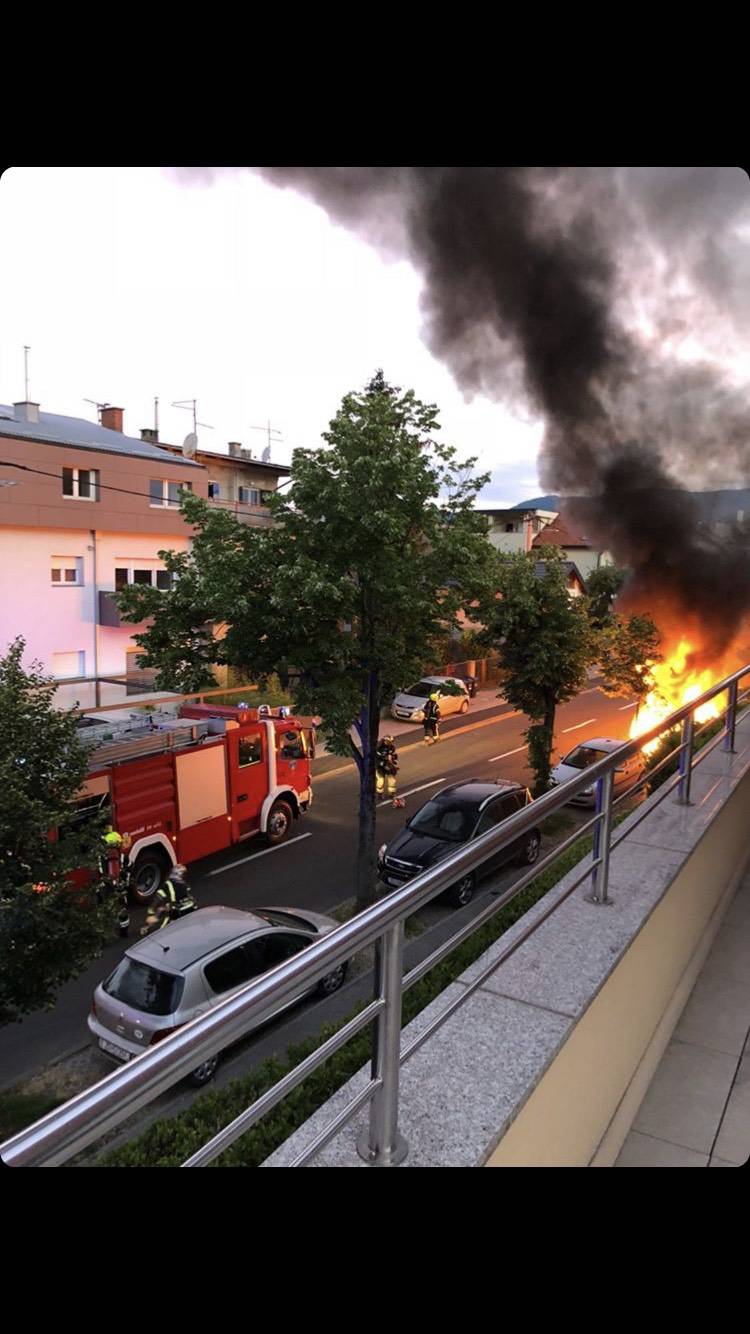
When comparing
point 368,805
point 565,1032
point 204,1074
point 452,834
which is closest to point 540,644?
point 452,834

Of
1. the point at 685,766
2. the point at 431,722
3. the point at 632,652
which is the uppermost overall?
the point at 685,766

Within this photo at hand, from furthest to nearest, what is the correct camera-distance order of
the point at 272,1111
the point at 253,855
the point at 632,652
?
1. the point at 632,652
2. the point at 253,855
3. the point at 272,1111

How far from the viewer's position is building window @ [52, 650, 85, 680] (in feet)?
61.2

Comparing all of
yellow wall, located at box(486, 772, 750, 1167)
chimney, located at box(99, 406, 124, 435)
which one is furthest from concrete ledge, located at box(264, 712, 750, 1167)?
chimney, located at box(99, 406, 124, 435)

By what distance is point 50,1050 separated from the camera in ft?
23.2

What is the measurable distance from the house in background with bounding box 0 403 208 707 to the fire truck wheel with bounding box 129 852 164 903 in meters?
7.85

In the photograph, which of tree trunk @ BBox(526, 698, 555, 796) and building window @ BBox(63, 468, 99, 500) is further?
building window @ BBox(63, 468, 99, 500)

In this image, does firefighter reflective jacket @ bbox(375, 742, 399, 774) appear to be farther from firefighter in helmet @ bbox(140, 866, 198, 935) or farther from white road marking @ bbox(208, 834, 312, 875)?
firefighter in helmet @ bbox(140, 866, 198, 935)

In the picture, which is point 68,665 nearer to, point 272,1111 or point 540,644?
point 540,644

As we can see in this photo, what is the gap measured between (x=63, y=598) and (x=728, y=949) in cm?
1773

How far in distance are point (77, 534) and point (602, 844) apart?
18134 mm

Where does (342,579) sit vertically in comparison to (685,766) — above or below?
above

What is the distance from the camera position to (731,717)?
4.18 m

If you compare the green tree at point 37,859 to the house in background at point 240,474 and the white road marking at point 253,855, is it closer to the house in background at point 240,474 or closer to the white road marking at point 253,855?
the white road marking at point 253,855
